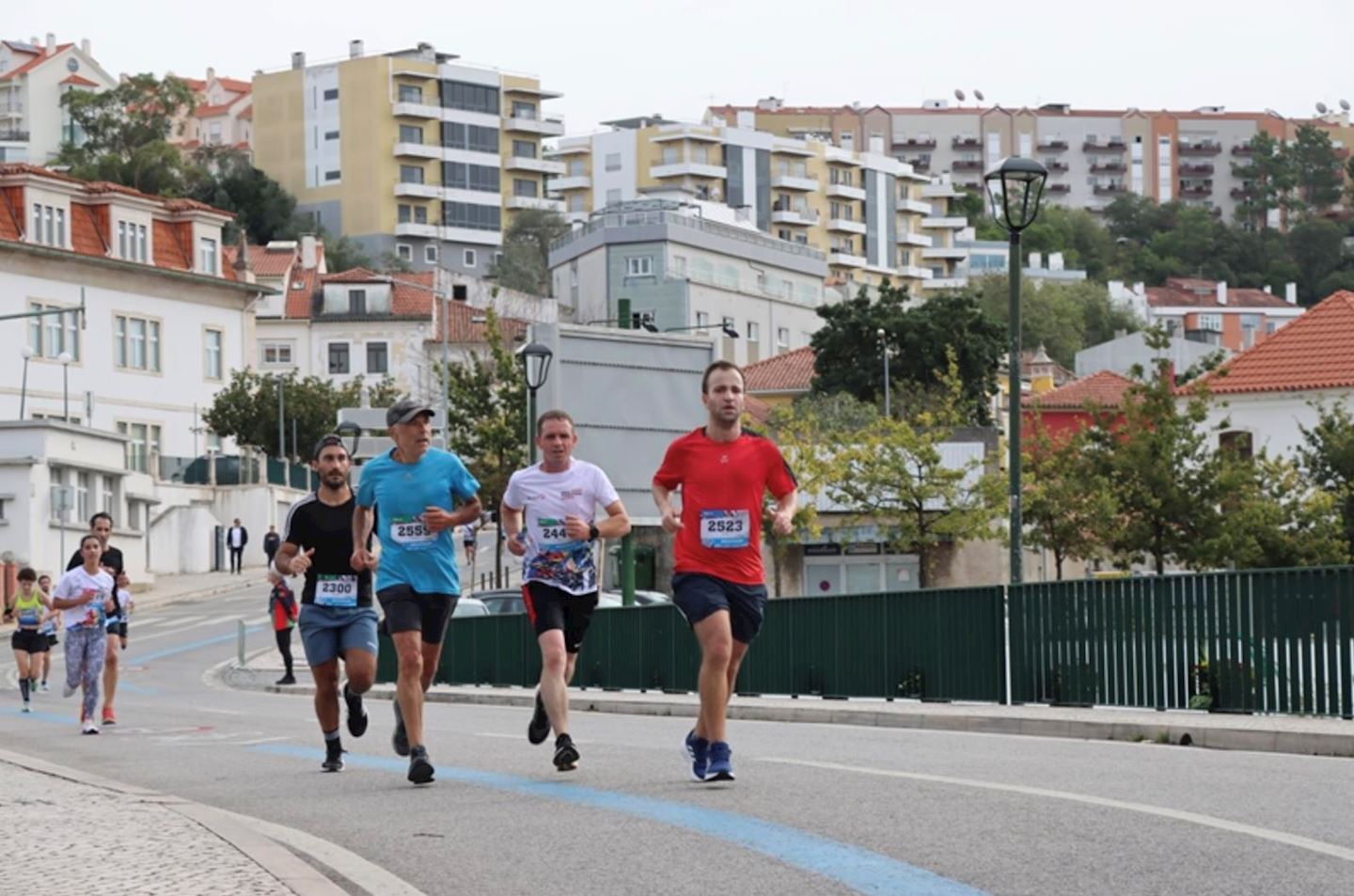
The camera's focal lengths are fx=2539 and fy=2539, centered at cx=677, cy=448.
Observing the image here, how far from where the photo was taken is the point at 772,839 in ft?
31.0

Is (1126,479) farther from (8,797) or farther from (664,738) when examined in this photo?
(8,797)

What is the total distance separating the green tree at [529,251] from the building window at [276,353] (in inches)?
916

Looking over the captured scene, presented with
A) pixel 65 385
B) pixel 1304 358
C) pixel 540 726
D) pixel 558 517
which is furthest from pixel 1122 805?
pixel 65 385

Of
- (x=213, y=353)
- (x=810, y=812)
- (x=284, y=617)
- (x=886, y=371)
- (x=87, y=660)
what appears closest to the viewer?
(x=810, y=812)

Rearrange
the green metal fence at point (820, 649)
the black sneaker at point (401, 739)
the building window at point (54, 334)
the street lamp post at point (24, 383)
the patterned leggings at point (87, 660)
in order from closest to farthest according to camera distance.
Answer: the black sneaker at point (401, 739) → the patterned leggings at point (87, 660) → the green metal fence at point (820, 649) → the street lamp post at point (24, 383) → the building window at point (54, 334)

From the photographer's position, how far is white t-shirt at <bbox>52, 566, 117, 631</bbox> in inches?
836

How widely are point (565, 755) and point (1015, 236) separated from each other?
1423 cm

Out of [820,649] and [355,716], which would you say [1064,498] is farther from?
[355,716]

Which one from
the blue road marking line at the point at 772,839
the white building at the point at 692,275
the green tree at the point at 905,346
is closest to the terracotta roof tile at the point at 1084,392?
the green tree at the point at 905,346

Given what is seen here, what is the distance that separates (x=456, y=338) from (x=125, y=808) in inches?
4416

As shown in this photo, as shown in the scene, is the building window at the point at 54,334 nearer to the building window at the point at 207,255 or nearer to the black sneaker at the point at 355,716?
the building window at the point at 207,255

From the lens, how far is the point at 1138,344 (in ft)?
460

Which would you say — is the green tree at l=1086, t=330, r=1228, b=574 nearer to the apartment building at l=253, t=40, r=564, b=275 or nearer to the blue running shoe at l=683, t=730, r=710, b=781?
the blue running shoe at l=683, t=730, r=710, b=781

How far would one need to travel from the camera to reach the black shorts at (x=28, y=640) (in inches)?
1155
